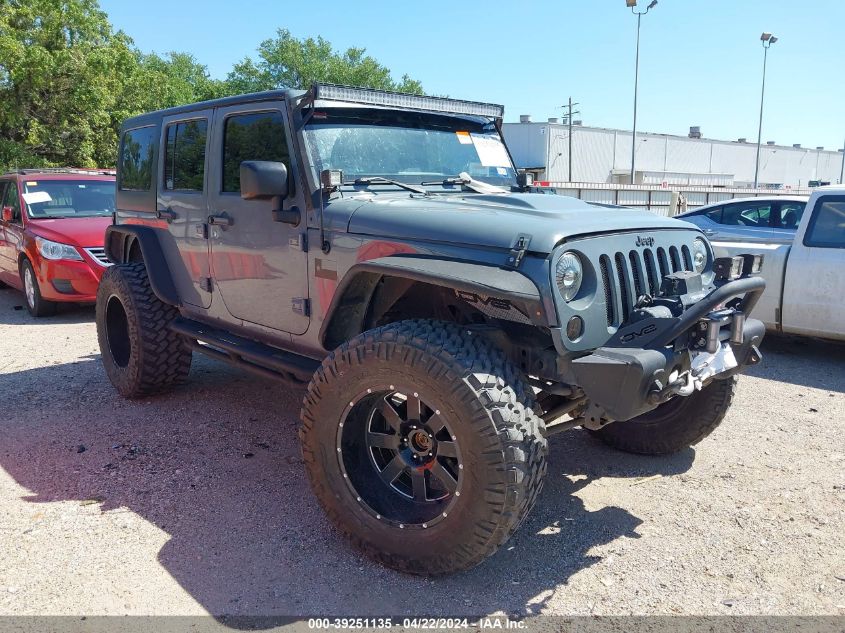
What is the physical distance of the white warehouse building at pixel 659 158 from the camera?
4753cm

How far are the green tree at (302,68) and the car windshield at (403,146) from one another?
158ft

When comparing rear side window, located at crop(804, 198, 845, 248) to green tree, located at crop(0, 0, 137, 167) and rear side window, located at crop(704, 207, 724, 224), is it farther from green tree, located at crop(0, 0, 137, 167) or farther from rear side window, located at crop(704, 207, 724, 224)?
green tree, located at crop(0, 0, 137, 167)

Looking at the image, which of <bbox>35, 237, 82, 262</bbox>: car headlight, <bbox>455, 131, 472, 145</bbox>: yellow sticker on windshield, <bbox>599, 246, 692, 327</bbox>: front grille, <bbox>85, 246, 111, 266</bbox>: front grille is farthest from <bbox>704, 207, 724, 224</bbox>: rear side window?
<bbox>35, 237, 82, 262</bbox>: car headlight

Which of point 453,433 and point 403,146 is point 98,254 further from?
point 453,433

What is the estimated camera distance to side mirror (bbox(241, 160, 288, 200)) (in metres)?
3.40

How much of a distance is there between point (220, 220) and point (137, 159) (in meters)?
1.67

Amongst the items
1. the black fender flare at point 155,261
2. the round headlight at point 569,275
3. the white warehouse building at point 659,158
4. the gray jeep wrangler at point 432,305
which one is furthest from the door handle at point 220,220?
the white warehouse building at point 659,158

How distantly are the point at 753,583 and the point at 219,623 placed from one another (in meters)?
2.19

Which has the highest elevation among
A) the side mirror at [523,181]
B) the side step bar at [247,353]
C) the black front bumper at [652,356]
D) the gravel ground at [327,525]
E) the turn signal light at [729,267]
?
the side mirror at [523,181]

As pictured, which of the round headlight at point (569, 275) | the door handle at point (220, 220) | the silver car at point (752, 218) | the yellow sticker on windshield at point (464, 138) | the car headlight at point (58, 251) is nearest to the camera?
the round headlight at point (569, 275)

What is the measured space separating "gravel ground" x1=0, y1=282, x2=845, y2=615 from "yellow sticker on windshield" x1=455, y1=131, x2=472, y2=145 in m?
2.03

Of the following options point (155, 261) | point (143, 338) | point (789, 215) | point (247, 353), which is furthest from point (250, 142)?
point (789, 215)

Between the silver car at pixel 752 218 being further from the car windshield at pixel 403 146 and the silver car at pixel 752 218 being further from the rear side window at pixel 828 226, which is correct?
the car windshield at pixel 403 146

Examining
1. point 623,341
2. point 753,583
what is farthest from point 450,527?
point 753,583
